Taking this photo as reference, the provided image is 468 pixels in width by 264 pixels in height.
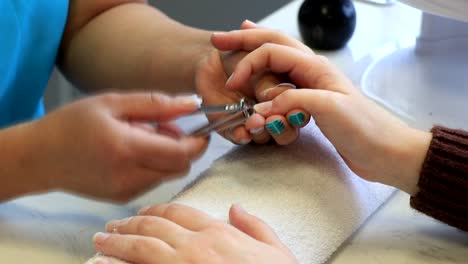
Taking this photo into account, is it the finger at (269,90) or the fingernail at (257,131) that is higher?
the finger at (269,90)

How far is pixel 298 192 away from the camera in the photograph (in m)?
0.52

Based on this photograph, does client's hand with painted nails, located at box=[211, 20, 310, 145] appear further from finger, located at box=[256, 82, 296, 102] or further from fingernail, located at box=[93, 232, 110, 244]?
fingernail, located at box=[93, 232, 110, 244]

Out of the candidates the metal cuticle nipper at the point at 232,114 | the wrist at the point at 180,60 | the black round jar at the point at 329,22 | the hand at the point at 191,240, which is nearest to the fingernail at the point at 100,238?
the hand at the point at 191,240

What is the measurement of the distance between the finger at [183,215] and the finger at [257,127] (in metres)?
0.09

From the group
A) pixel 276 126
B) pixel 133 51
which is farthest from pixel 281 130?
pixel 133 51

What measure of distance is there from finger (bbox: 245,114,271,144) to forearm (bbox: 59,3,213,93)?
12 centimetres

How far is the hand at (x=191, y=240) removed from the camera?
0.44 m

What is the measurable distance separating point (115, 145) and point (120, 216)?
11 cm

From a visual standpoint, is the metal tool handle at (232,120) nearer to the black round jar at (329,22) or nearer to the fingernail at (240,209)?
the fingernail at (240,209)

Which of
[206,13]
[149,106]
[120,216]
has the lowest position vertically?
[206,13]

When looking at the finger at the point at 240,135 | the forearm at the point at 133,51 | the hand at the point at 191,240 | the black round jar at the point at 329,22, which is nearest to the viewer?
the hand at the point at 191,240

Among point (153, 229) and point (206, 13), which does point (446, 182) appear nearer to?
point (153, 229)

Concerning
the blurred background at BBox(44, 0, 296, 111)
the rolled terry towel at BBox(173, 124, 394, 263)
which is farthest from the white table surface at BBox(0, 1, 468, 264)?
the blurred background at BBox(44, 0, 296, 111)

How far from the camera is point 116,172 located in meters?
0.47
